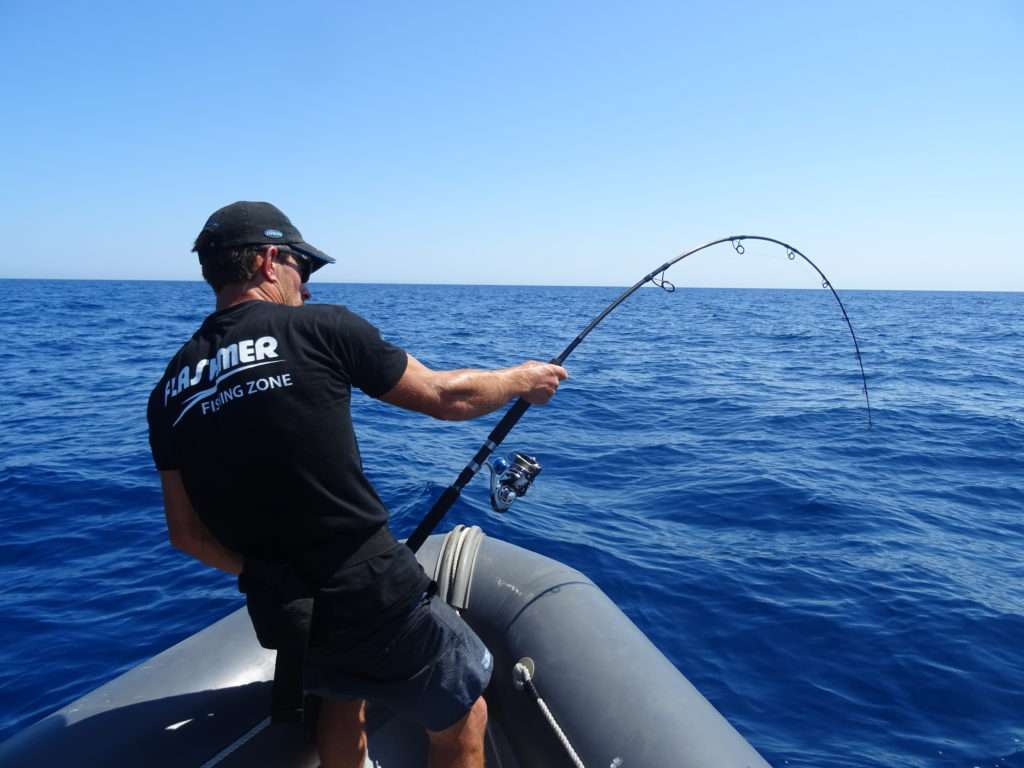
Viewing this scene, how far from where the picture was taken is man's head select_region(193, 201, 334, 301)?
158 cm

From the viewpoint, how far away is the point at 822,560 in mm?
4621

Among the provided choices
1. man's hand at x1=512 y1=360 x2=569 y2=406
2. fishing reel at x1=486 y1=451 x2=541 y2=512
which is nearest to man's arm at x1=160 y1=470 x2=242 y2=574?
man's hand at x1=512 y1=360 x2=569 y2=406

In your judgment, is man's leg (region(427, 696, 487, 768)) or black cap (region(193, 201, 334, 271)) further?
man's leg (region(427, 696, 487, 768))

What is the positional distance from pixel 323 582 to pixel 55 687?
2.93 meters

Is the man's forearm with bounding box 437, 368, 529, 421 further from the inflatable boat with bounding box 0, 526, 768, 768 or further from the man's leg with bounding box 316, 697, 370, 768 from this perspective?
the inflatable boat with bounding box 0, 526, 768, 768

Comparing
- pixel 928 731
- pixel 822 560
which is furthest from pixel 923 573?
pixel 928 731

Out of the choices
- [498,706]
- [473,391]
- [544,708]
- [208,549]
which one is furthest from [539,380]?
[498,706]

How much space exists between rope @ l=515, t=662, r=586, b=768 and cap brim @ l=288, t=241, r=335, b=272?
156 centimetres

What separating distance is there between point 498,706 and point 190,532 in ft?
4.79

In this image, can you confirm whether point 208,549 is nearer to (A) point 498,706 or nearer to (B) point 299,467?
(B) point 299,467

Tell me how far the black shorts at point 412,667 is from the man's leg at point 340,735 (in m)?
0.33

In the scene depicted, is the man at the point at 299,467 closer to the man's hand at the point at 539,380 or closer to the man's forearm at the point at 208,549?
the man's forearm at the point at 208,549

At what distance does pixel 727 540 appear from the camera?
197 inches

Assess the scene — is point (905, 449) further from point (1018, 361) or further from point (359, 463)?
point (1018, 361)
